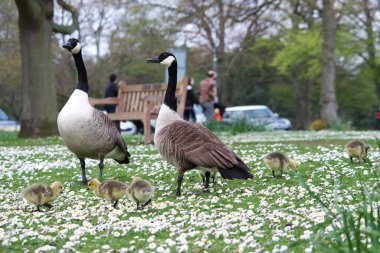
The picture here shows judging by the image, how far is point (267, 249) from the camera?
4.04 metres

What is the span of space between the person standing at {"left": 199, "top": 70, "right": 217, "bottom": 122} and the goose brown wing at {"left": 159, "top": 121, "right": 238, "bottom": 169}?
16252 millimetres

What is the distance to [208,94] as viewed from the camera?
23047 millimetres

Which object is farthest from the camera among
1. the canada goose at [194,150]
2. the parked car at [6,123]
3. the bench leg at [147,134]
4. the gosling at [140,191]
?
the parked car at [6,123]

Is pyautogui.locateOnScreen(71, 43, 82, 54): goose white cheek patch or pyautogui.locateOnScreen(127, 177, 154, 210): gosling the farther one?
pyautogui.locateOnScreen(71, 43, 82, 54): goose white cheek patch

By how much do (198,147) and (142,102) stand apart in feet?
33.3

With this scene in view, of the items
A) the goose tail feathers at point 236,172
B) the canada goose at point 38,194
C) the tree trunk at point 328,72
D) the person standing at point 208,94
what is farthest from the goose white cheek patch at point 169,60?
the tree trunk at point 328,72

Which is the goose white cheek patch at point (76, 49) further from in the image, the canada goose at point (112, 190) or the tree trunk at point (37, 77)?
the tree trunk at point (37, 77)

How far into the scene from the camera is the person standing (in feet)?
74.9

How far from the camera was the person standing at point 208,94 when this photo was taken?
22.8 metres

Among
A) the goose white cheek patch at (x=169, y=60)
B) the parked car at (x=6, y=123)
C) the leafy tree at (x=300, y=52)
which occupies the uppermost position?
the leafy tree at (x=300, y=52)

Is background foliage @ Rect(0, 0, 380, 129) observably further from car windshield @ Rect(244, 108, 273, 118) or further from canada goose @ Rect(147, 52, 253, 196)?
canada goose @ Rect(147, 52, 253, 196)

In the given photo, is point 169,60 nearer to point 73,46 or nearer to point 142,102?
point 73,46

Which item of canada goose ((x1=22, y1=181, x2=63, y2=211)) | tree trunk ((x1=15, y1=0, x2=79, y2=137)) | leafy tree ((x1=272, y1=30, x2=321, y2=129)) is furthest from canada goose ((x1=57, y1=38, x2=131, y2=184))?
leafy tree ((x1=272, y1=30, x2=321, y2=129))

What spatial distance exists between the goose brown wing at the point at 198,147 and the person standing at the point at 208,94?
1625 centimetres
